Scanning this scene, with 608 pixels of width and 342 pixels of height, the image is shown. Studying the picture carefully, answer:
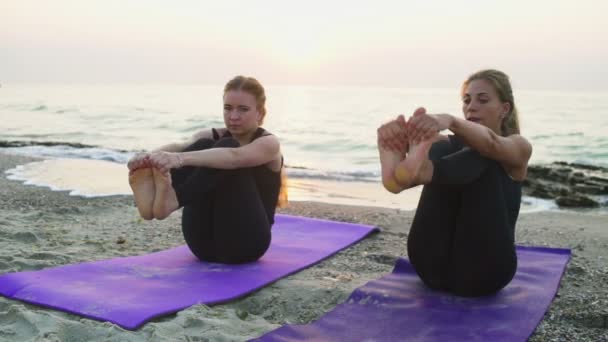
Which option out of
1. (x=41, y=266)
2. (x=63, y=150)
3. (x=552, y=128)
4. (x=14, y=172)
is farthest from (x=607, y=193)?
(x=552, y=128)

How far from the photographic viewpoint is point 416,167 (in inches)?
116

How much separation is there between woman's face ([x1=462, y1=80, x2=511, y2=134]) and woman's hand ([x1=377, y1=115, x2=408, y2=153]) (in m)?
0.76

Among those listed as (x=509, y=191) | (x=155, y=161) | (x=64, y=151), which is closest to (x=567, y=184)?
(x=509, y=191)

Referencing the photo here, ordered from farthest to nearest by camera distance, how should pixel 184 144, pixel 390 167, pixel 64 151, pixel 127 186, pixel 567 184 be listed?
pixel 64 151 → pixel 567 184 → pixel 127 186 → pixel 184 144 → pixel 390 167

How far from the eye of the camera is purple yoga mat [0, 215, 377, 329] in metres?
3.21

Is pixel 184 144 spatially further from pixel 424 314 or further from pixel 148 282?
pixel 424 314

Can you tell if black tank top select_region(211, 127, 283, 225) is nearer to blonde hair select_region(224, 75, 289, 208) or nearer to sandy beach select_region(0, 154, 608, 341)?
blonde hair select_region(224, 75, 289, 208)

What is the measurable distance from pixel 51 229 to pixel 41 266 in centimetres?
133

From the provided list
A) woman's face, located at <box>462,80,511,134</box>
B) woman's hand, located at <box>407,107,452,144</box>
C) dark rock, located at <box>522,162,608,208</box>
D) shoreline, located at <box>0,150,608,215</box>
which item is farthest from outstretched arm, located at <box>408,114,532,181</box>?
dark rock, located at <box>522,162,608,208</box>

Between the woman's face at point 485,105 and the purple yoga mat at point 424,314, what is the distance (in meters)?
1.06

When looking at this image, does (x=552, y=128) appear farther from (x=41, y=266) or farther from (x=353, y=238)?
(x=41, y=266)

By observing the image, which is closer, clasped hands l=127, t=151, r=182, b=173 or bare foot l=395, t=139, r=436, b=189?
bare foot l=395, t=139, r=436, b=189

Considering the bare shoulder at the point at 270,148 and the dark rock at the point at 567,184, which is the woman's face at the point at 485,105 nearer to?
the bare shoulder at the point at 270,148

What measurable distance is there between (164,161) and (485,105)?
195 cm
